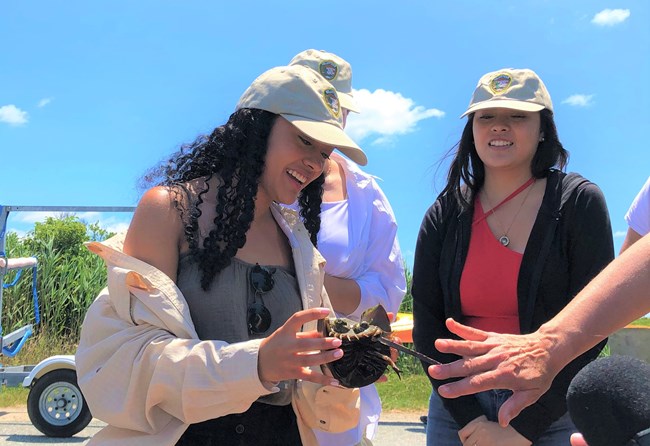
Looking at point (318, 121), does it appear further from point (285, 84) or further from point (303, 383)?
point (303, 383)

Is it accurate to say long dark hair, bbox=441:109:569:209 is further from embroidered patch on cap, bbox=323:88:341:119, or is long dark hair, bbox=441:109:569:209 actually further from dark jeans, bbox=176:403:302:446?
dark jeans, bbox=176:403:302:446

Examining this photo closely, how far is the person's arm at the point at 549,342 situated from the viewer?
166 cm

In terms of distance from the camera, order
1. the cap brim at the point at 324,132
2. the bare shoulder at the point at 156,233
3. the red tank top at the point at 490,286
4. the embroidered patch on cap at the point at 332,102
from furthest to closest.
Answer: the red tank top at the point at 490,286, the embroidered patch on cap at the point at 332,102, the cap brim at the point at 324,132, the bare shoulder at the point at 156,233

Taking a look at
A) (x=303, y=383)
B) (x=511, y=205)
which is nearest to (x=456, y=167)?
(x=511, y=205)

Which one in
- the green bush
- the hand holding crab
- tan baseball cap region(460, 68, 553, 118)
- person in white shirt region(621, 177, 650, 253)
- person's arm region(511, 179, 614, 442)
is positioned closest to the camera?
the hand holding crab

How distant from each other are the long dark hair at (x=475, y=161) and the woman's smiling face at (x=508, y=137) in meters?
0.04

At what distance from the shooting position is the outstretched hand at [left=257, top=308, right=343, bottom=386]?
1777 millimetres

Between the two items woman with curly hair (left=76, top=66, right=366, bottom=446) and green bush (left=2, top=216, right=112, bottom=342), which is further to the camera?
green bush (left=2, top=216, right=112, bottom=342)

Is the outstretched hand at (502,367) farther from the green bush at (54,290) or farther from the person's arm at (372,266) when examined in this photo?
the green bush at (54,290)

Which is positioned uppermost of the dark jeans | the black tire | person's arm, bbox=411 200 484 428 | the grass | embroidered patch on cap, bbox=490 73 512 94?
embroidered patch on cap, bbox=490 73 512 94

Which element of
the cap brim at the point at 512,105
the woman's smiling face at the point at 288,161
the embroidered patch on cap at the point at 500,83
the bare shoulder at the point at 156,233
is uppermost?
the embroidered patch on cap at the point at 500,83

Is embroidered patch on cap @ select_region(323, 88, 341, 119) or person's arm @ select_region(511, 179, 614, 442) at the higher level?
embroidered patch on cap @ select_region(323, 88, 341, 119)

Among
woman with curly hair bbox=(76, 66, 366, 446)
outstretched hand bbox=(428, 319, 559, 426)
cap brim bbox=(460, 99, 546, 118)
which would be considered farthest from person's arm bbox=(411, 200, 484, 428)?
outstretched hand bbox=(428, 319, 559, 426)

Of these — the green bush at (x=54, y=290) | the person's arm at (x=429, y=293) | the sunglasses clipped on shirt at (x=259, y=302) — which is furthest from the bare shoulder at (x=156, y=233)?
the green bush at (x=54, y=290)
